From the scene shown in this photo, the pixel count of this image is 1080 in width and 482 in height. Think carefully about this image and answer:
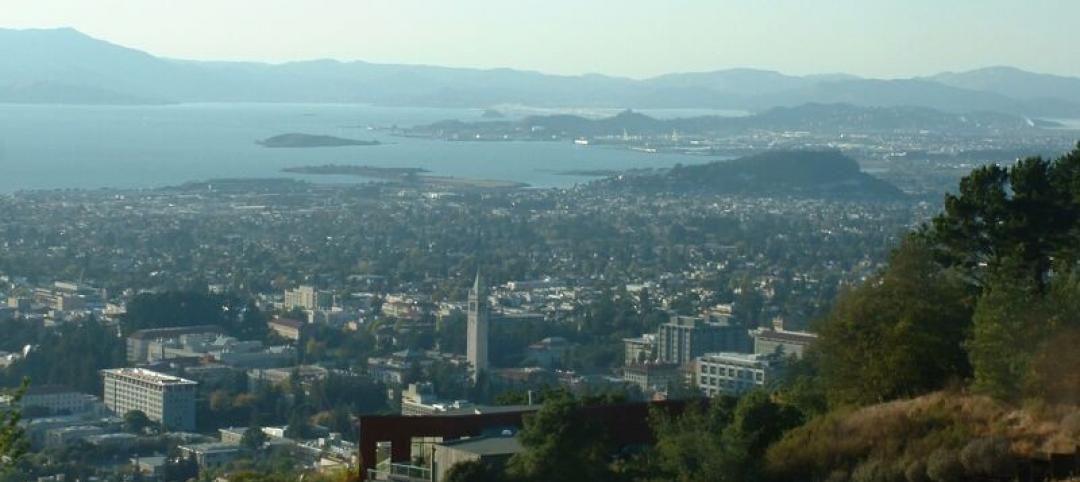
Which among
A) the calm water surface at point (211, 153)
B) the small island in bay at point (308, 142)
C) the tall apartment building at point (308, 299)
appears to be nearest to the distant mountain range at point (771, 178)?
the calm water surface at point (211, 153)

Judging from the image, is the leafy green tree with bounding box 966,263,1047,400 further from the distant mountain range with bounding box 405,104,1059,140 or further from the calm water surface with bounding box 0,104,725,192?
the distant mountain range with bounding box 405,104,1059,140

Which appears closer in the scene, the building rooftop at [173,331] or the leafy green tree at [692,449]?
the leafy green tree at [692,449]

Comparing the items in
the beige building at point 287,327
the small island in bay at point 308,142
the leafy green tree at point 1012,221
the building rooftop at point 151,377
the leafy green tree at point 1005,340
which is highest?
the leafy green tree at point 1012,221

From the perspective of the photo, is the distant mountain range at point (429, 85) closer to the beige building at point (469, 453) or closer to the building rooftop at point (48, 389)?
the building rooftop at point (48, 389)

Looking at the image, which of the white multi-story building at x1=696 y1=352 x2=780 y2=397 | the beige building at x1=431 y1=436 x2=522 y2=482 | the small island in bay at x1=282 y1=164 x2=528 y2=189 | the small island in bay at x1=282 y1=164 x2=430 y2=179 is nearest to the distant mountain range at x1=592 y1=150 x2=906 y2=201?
the small island in bay at x1=282 y1=164 x2=528 y2=189

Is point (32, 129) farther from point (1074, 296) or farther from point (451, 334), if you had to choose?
point (1074, 296)

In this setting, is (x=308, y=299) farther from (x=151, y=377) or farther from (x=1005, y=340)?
(x=1005, y=340)
